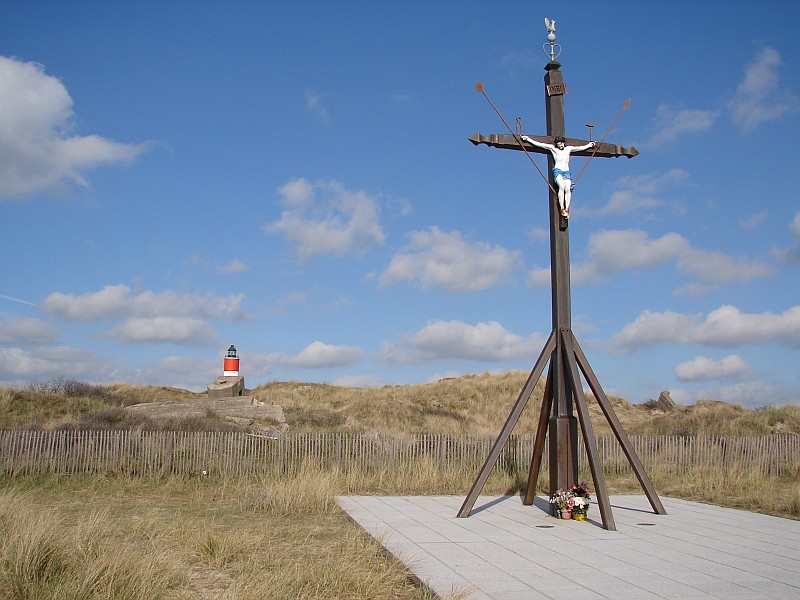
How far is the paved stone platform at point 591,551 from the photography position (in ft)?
19.3

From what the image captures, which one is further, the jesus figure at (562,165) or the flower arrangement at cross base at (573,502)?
the jesus figure at (562,165)

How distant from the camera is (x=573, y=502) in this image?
9.59 metres

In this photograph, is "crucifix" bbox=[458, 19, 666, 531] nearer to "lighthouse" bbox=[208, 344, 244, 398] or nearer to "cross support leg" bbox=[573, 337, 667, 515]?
"cross support leg" bbox=[573, 337, 667, 515]

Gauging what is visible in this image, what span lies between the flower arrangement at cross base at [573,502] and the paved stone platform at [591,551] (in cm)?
17

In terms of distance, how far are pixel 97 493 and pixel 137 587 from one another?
8.39 m

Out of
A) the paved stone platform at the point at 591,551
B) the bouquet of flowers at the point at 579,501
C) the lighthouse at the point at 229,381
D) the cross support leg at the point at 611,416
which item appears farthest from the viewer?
the lighthouse at the point at 229,381

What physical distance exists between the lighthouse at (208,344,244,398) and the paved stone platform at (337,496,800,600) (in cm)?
1790

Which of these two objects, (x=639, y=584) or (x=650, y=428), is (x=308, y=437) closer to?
(x=639, y=584)

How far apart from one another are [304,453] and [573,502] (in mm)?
6944

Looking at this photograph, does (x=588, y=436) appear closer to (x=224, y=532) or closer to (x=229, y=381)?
(x=224, y=532)

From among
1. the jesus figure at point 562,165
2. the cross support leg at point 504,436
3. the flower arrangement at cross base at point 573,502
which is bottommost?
the flower arrangement at cross base at point 573,502

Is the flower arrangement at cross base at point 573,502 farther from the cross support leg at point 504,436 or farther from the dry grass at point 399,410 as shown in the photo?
the dry grass at point 399,410

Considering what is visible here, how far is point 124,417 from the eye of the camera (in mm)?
17594

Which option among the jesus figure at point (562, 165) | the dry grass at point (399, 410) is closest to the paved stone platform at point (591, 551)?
the jesus figure at point (562, 165)
